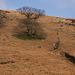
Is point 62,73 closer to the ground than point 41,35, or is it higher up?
closer to the ground

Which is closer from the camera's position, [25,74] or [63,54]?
[25,74]

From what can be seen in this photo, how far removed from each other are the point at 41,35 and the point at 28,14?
77.2 feet

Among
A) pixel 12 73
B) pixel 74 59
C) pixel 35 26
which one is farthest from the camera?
pixel 35 26

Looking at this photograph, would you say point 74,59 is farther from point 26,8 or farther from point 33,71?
point 26,8

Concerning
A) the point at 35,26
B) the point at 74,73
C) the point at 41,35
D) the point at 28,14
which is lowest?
the point at 74,73

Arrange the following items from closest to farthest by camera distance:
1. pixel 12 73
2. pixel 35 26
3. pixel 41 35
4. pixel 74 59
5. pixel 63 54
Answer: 1. pixel 12 73
2. pixel 74 59
3. pixel 63 54
4. pixel 35 26
5. pixel 41 35

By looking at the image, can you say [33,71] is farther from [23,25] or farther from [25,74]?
[23,25]

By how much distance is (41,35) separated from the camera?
23.0 metres

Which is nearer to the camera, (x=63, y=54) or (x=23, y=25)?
(x=63, y=54)

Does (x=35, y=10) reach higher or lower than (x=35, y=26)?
higher

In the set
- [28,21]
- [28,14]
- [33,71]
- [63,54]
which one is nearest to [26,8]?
[28,14]

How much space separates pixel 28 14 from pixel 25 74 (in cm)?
3999

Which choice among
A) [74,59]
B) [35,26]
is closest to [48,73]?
[74,59]

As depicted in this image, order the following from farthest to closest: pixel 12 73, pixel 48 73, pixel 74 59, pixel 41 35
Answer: pixel 41 35, pixel 74 59, pixel 48 73, pixel 12 73
